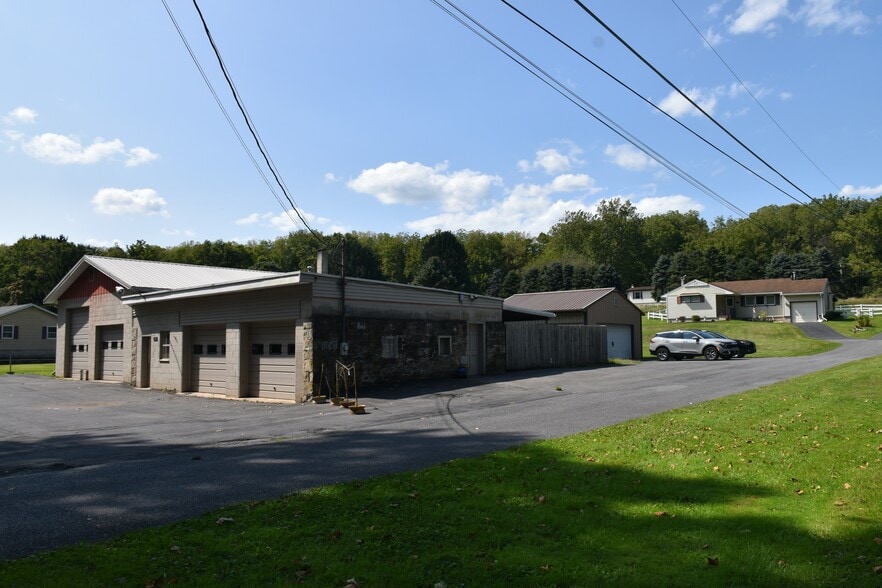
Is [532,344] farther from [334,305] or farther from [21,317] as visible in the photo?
[21,317]

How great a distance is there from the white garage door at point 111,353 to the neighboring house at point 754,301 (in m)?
52.8

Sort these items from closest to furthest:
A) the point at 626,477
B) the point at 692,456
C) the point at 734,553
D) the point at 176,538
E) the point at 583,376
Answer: the point at 734,553 < the point at 176,538 < the point at 626,477 < the point at 692,456 < the point at 583,376

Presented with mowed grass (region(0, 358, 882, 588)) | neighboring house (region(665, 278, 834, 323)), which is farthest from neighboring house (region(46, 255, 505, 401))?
neighboring house (region(665, 278, 834, 323))

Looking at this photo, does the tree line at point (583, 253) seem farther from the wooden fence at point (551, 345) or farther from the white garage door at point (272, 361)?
the white garage door at point (272, 361)

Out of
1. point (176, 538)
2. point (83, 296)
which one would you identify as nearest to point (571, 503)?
point (176, 538)

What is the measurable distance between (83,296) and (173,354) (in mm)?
9926

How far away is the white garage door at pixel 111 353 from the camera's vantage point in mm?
27317

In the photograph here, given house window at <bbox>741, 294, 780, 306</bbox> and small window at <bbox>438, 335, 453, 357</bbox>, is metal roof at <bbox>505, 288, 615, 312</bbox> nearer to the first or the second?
small window at <bbox>438, 335, 453, 357</bbox>

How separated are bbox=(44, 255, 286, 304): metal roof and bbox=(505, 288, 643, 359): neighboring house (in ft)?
49.6

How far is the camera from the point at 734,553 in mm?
4656

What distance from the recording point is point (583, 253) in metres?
95.3

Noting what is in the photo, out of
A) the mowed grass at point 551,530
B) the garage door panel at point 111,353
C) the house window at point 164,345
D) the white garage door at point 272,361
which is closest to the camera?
the mowed grass at point 551,530

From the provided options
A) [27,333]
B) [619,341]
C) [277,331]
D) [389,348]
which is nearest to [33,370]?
[27,333]

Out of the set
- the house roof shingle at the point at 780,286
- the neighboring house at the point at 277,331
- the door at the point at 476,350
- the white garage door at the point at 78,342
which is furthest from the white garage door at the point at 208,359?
Result: the house roof shingle at the point at 780,286
